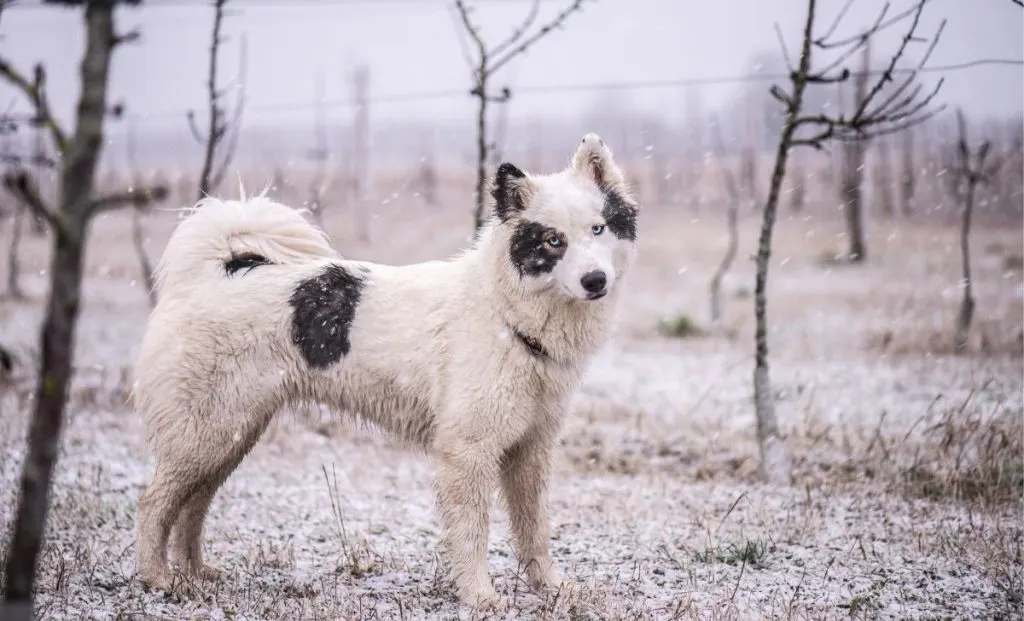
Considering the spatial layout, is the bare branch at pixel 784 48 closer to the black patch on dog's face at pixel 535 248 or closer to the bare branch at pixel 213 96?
the black patch on dog's face at pixel 535 248

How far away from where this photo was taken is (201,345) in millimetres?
4195

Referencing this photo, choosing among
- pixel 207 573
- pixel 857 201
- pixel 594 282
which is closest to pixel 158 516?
pixel 207 573

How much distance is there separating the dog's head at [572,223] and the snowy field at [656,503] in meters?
1.12

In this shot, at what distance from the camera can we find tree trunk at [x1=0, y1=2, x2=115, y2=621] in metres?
2.27

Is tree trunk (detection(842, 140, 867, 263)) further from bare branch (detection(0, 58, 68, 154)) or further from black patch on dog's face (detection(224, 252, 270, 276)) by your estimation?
bare branch (detection(0, 58, 68, 154))

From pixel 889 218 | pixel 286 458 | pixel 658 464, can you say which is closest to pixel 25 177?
pixel 286 458

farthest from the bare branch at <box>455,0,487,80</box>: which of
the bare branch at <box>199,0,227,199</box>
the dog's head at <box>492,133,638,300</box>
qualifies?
the dog's head at <box>492,133,638,300</box>

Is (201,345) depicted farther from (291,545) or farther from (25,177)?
(25,177)

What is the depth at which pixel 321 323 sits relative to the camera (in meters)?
4.22

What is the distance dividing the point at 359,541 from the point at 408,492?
1323mm

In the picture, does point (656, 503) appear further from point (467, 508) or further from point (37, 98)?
point (37, 98)

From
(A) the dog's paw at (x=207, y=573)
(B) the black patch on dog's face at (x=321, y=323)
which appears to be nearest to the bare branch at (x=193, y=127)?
(B) the black patch on dog's face at (x=321, y=323)

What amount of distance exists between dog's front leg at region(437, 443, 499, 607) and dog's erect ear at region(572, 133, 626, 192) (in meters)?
1.43

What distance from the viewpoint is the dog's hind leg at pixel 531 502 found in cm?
435
